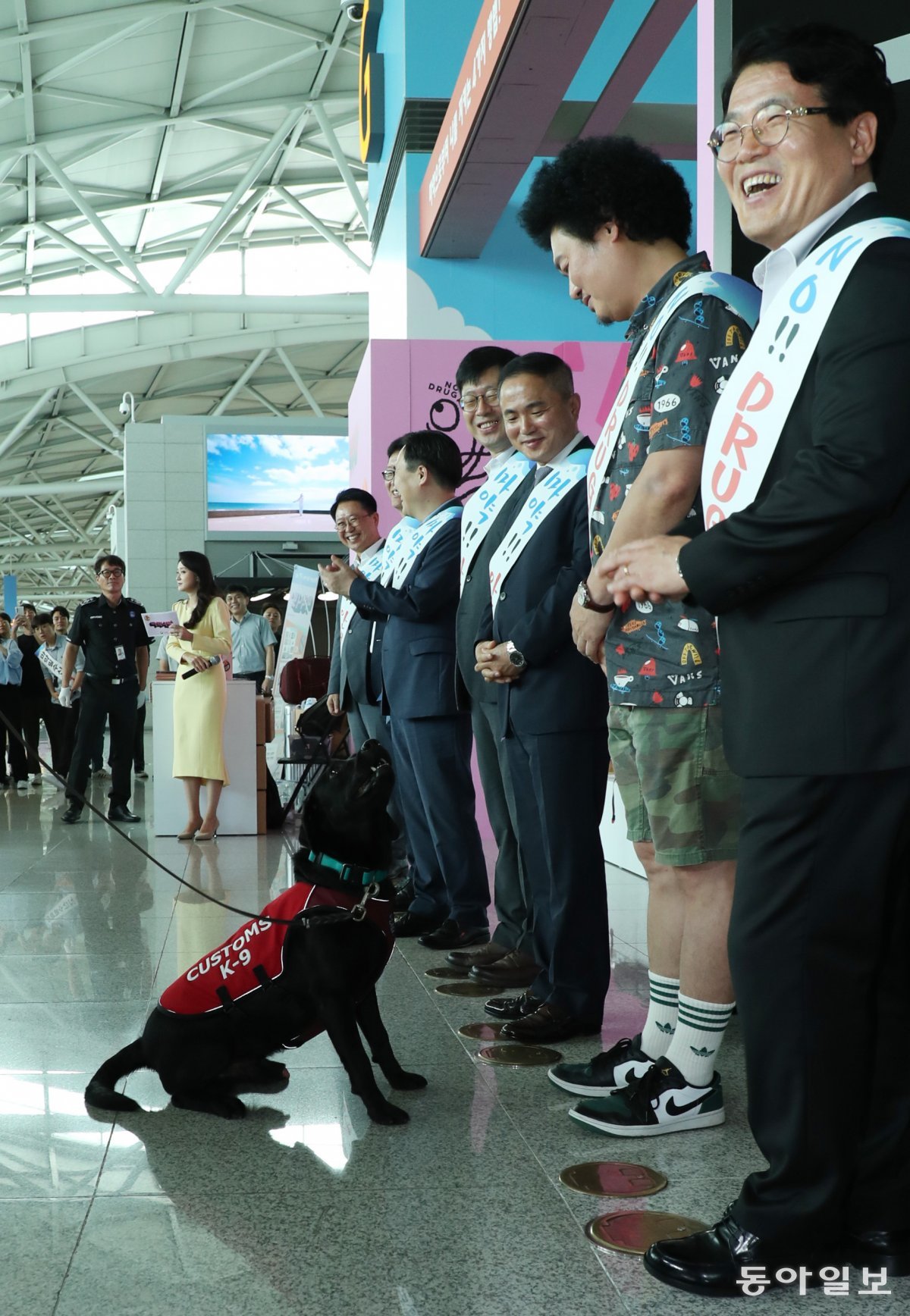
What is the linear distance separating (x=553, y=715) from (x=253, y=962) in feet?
2.79

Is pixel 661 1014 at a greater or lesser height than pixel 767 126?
lesser

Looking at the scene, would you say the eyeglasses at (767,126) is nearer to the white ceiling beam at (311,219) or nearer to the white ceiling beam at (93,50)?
the white ceiling beam at (93,50)

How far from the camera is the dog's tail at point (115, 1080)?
2154mm

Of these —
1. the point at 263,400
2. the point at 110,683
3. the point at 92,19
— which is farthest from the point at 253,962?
the point at 263,400

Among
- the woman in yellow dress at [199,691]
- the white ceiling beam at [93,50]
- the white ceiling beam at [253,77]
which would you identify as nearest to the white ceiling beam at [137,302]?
the white ceiling beam at [253,77]

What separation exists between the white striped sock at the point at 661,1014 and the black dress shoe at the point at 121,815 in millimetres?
5361

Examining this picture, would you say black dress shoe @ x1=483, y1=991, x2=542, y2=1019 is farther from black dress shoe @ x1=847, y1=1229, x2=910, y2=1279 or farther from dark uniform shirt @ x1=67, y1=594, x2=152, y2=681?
dark uniform shirt @ x1=67, y1=594, x2=152, y2=681

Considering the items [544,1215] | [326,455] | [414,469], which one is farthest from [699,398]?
[326,455]

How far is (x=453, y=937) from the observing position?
3590 millimetres

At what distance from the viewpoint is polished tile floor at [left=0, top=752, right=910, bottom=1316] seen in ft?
4.87

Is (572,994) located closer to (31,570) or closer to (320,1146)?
(320,1146)

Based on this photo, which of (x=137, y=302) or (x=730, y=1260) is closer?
(x=730, y=1260)

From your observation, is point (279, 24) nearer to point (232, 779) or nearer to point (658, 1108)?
point (232, 779)

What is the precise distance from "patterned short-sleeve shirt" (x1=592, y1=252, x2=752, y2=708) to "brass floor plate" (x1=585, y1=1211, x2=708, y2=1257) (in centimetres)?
77
